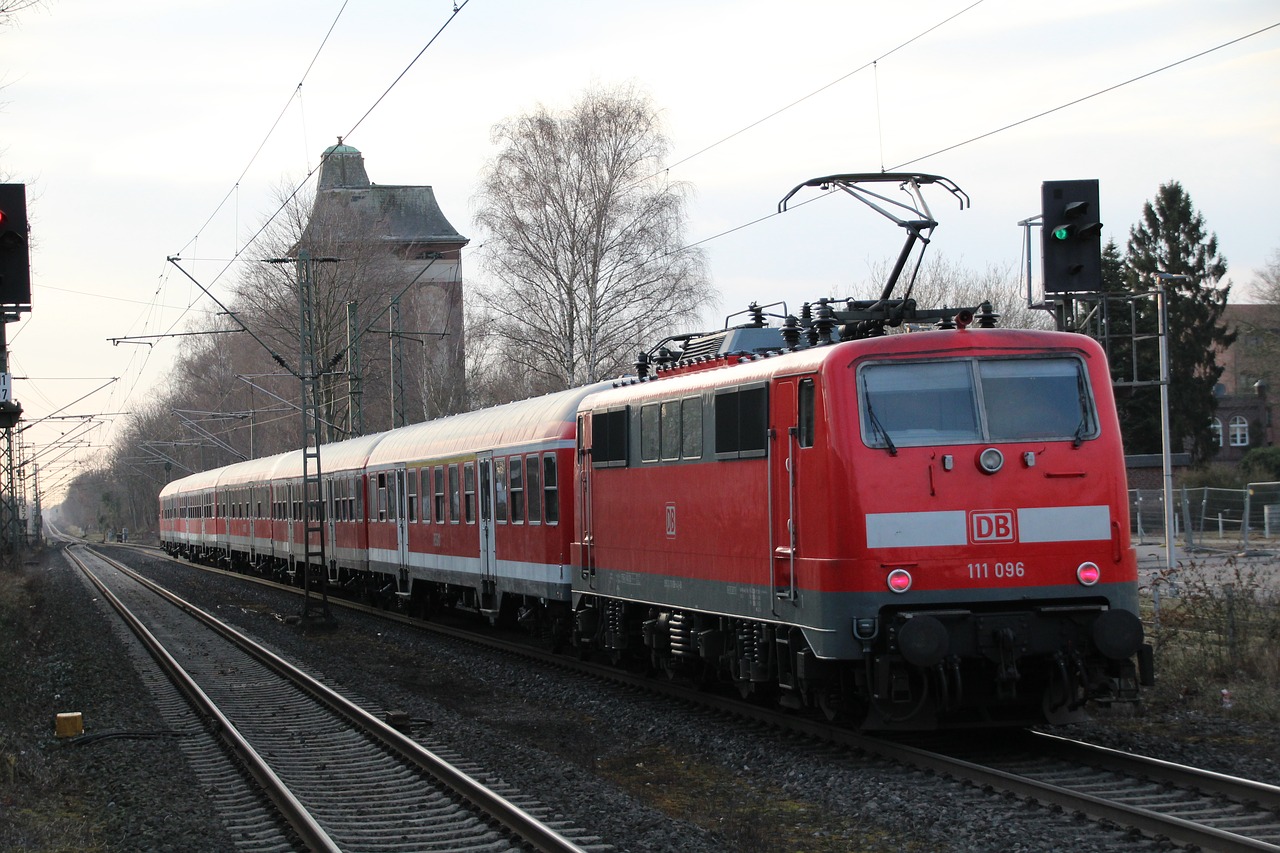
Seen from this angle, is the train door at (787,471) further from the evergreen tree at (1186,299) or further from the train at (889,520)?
the evergreen tree at (1186,299)

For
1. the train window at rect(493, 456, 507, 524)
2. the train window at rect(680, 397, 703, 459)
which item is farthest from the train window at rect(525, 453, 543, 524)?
the train window at rect(680, 397, 703, 459)

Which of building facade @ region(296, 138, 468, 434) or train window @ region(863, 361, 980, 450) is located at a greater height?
building facade @ region(296, 138, 468, 434)

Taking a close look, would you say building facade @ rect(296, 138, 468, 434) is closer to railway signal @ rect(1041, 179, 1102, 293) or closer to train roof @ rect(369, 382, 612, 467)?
train roof @ rect(369, 382, 612, 467)

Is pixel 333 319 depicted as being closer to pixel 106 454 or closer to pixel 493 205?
pixel 493 205

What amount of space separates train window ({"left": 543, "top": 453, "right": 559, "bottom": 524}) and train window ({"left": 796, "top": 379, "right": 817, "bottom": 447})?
745cm

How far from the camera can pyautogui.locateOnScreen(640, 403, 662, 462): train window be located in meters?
13.9

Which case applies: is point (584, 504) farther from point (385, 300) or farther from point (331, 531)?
point (385, 300)

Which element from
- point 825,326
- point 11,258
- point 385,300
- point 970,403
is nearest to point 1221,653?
point 970,403

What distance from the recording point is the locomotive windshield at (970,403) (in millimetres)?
10422

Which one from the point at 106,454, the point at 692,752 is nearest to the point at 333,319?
the point at 692,752

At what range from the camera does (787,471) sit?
36.3 feet

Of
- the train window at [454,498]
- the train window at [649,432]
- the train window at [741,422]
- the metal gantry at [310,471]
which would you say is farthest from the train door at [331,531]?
the train window at [741,422]

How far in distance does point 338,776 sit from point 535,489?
316 inches

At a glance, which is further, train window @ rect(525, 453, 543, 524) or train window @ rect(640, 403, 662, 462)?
train window @ rect(525, 453, 543, 524)
